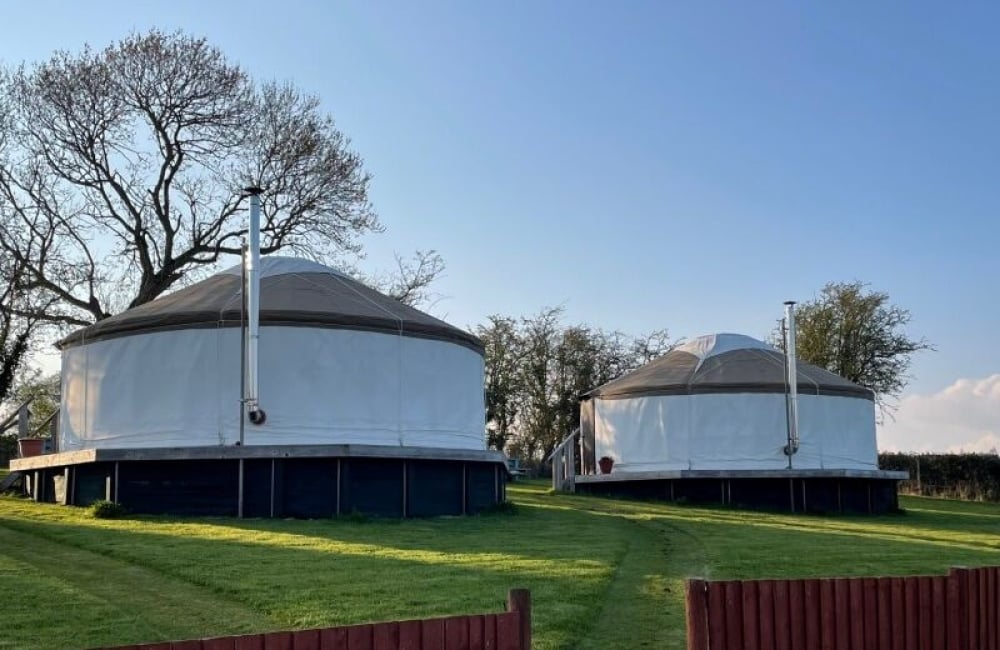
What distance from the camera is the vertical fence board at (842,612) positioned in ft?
16.5

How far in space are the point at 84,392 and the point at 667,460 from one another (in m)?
11.6

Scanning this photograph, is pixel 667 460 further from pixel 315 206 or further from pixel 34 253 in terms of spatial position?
pixel 34 253

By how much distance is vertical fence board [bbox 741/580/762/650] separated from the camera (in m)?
4.78

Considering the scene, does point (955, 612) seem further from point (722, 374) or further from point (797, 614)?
point (722, 374)

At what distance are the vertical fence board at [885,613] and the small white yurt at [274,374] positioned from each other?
11.3 meters

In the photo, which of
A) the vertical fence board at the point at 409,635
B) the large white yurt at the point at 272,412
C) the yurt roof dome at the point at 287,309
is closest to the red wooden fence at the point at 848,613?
the vertical fence board at the point at 409,635

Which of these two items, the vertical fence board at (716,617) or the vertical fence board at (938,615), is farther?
the vertical fence board at (938,615)

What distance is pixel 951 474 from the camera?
34.0m

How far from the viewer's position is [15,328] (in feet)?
79.9

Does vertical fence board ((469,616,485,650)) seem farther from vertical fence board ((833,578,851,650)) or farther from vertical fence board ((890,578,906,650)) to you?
vertical fence board ((890,578,906,650))

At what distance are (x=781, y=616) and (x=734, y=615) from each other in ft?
0.92

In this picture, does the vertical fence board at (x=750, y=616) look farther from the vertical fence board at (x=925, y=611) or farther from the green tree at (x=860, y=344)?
the green tree at (x=860, y=344)

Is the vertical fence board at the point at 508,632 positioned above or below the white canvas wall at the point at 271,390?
below

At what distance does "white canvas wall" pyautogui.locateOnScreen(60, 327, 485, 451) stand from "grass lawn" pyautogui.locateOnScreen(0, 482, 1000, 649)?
178 cm
